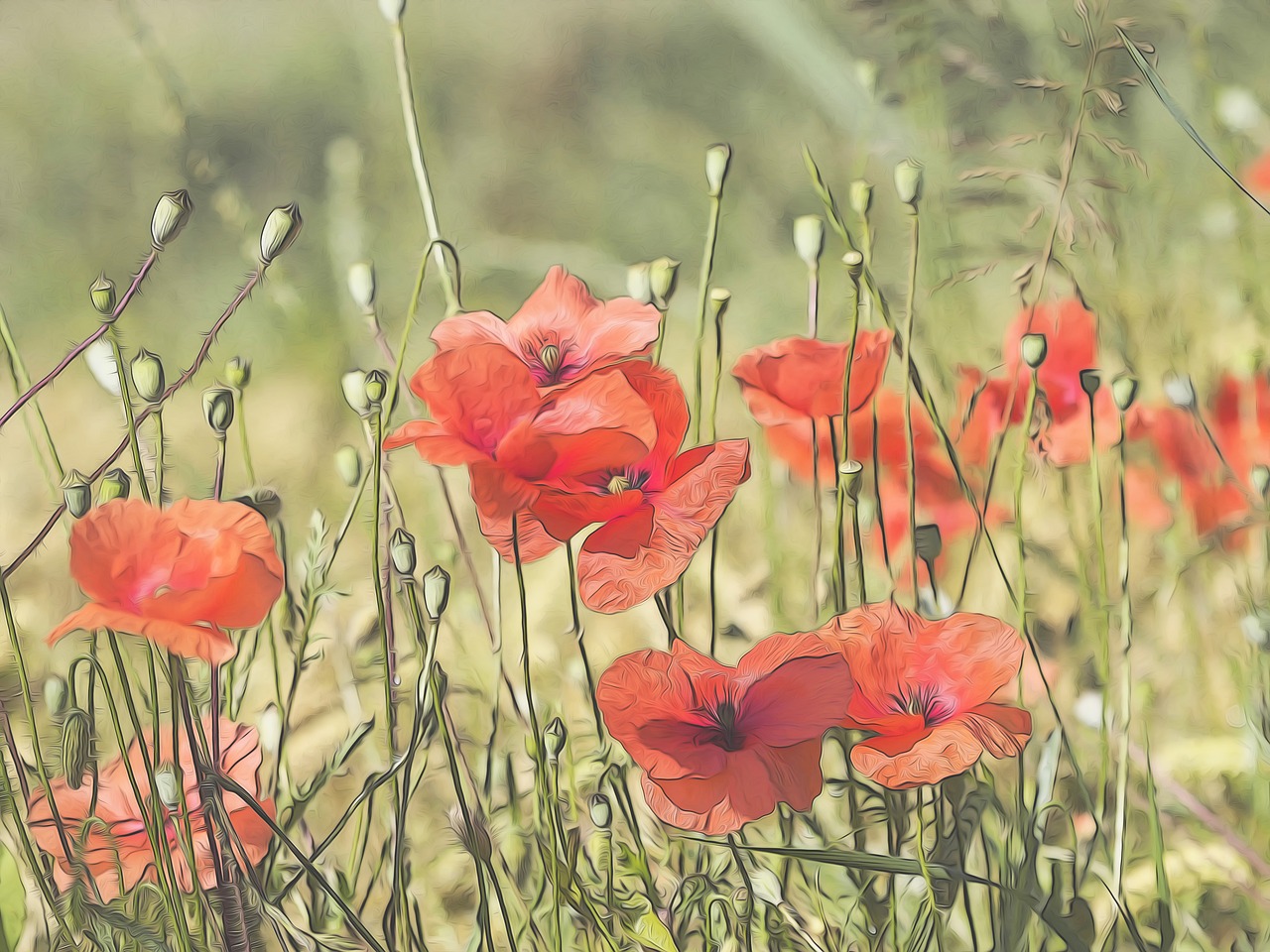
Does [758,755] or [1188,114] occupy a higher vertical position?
[1188,114]

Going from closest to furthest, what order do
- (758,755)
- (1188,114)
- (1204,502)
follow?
(758,755)
(1204,502)
(1188,114)

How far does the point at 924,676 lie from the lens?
27cm

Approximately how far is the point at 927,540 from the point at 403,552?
0.13 meters

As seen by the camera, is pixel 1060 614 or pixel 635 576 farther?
pixel 1060 614

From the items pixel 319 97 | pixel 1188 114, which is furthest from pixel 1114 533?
pixel 319 97

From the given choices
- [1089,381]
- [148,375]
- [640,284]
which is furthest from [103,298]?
[1089,381]

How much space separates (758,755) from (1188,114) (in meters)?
0.41

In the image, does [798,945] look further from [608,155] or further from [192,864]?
[608,155]

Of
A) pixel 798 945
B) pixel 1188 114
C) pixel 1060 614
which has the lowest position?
pixel 798 945

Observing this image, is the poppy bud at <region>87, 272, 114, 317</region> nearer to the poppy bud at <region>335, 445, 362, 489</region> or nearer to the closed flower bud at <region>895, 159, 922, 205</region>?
the poppy bud at <region>335, 445, 362, 489</region>

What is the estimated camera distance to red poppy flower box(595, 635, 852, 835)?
0.76 feet

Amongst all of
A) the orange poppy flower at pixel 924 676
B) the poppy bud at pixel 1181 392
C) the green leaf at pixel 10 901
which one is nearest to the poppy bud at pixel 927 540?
the orange poppy flower at pixel 924 676

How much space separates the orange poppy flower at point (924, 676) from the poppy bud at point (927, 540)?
17 mm

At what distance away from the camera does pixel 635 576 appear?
25 cm
